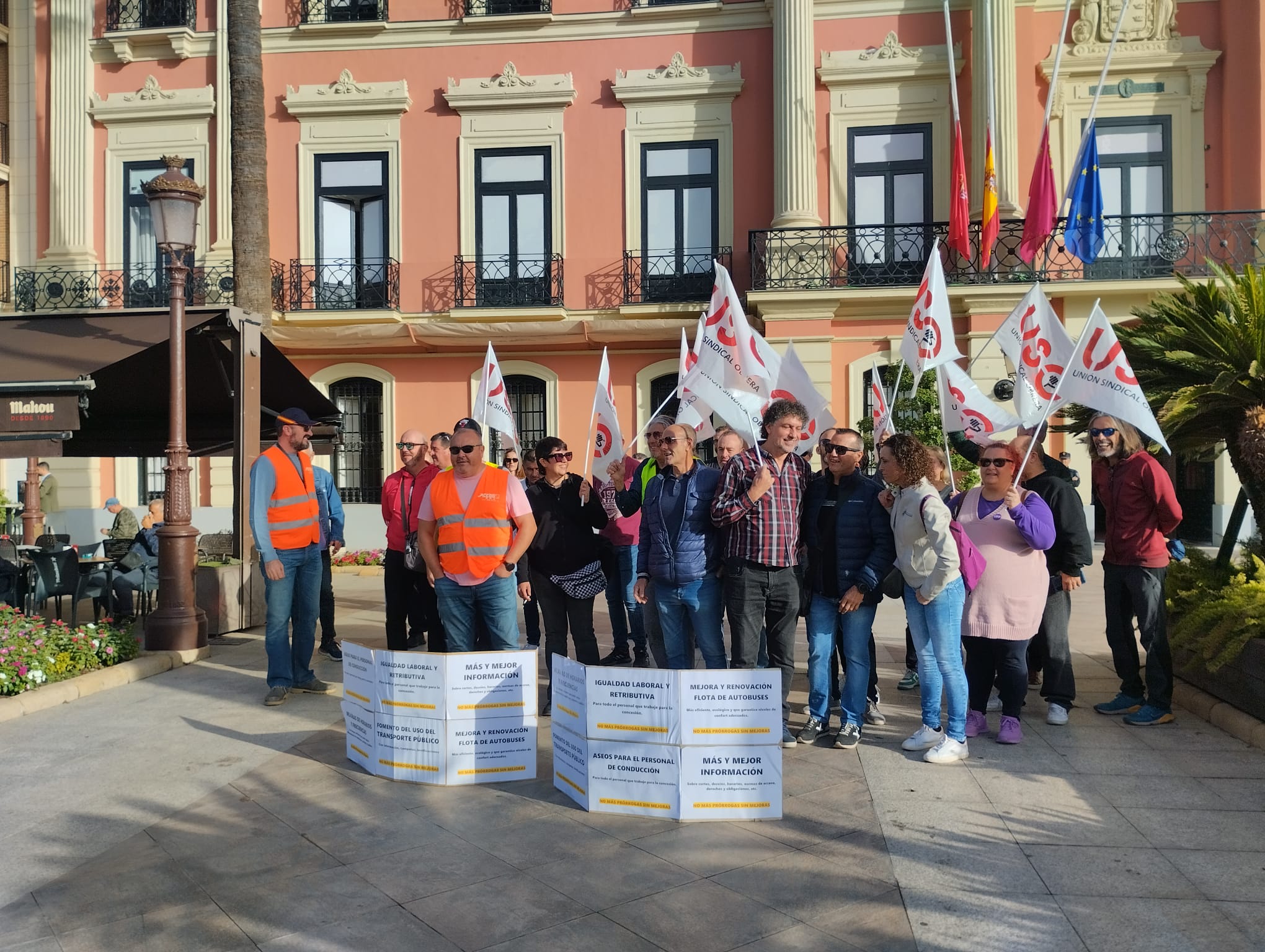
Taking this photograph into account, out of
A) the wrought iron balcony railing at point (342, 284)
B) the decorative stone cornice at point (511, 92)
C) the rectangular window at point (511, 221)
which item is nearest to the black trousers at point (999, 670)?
the rectangular window at point (511, 221)

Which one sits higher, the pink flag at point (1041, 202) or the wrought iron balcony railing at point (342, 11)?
the wrought iron balcony railing at point (342, 11)

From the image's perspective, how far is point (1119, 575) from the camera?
22.1 feet

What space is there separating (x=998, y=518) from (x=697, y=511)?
1734 millimetres

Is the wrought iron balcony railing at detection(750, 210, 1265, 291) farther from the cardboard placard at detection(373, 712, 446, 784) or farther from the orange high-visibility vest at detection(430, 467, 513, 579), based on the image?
the cardboard placard at detection(373, 712, 446, 784)

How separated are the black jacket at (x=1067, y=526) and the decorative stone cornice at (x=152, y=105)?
61.9ft

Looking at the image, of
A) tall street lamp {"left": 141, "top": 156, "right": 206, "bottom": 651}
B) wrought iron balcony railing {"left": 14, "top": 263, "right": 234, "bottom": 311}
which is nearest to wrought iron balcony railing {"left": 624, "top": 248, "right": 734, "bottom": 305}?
wrought iron balcony railing {"left": 14, "top": 263, "right": 234, "bottom": 311}

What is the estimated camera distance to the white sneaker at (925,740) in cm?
589

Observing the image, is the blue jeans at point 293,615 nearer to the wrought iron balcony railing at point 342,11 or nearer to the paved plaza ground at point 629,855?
the paved plaza ground at point 629,855

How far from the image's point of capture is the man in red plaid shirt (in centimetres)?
588

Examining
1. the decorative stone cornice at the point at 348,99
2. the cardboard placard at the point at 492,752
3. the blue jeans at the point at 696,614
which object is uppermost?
the decorative stone cornice at the point at 348,99

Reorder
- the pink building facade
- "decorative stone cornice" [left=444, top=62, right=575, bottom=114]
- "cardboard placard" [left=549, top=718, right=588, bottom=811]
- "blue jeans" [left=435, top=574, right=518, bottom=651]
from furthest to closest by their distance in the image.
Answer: "decorative stone cornice" [left=444, top=62, right=575, bottom=114], the pink building facade, "blue jeans" [left=435, top=574, right=518, bottom=651], "cardboard placard" [left=549, top=718, right=588, bottom=811]

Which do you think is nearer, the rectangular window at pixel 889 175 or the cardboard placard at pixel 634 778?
the cardboard placard at pixel 634 778

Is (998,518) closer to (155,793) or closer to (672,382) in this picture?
(155,793)

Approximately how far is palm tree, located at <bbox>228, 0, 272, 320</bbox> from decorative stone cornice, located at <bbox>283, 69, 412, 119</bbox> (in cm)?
558
